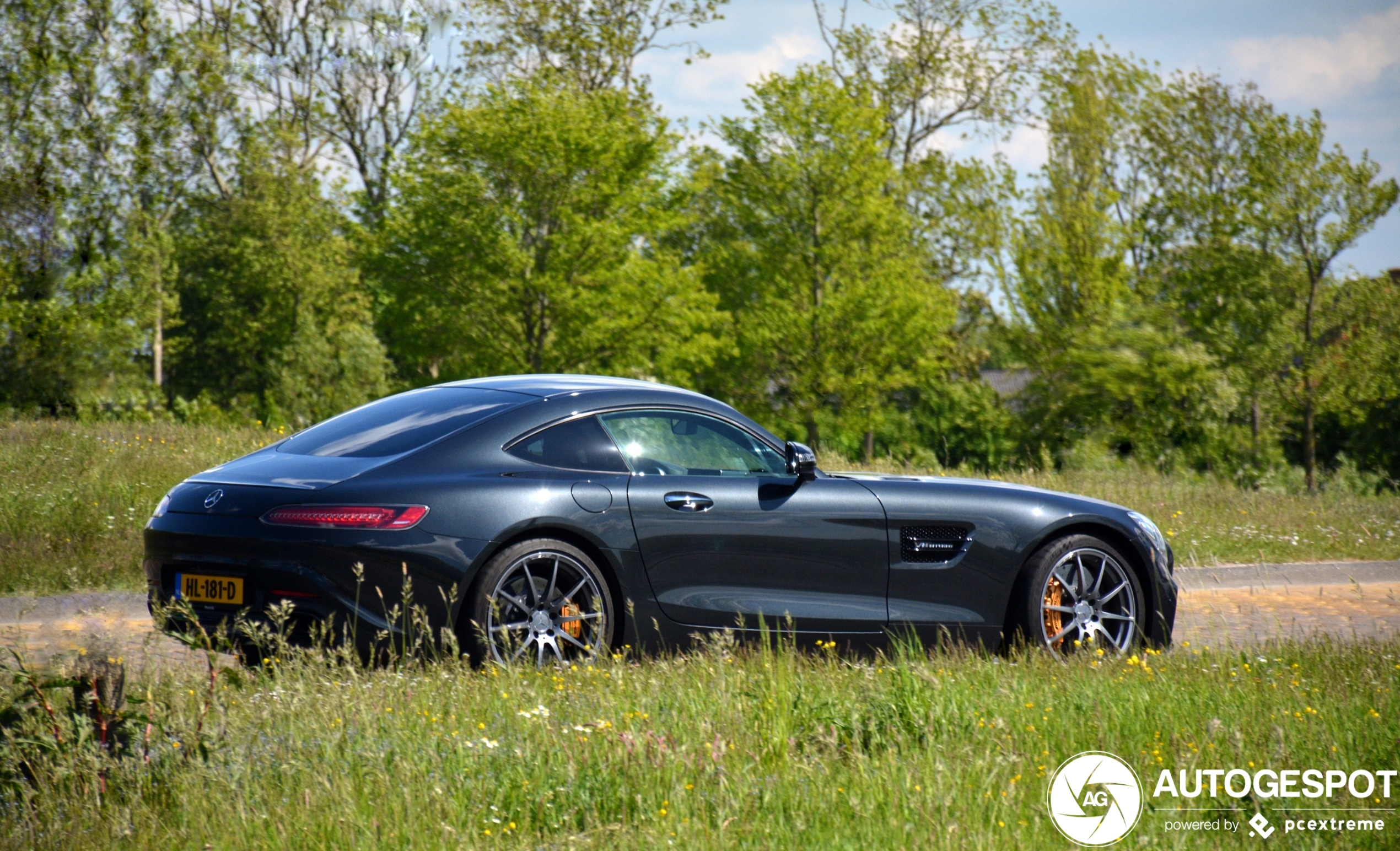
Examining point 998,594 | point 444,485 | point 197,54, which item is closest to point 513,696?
point 444,485

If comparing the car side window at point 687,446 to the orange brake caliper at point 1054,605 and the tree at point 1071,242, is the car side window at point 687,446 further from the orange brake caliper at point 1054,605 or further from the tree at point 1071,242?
the tree at point 1071,242

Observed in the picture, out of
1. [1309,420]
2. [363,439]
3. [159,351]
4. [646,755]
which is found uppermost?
[159,351]

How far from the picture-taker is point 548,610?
5.35 m

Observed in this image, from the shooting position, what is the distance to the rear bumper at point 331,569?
194 inches

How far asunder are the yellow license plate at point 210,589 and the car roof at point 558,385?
1.46 meters

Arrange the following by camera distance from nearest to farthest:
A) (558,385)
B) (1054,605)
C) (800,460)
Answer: (800,460) < (558,385) < (1054,605)

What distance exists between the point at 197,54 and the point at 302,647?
41.1 meters

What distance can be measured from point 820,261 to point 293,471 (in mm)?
31615

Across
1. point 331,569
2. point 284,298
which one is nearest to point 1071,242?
point 284,298

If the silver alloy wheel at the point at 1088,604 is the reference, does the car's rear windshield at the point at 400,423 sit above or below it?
above

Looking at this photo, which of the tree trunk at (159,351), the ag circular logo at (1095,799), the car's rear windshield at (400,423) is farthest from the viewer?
the tree trunk at (159,351)

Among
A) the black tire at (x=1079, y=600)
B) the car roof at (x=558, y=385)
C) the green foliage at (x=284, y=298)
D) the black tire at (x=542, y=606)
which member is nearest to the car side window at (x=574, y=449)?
the car roof at (x=558, y=385)

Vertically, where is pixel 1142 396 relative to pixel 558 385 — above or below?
above

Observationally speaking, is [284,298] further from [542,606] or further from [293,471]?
[542,606]
